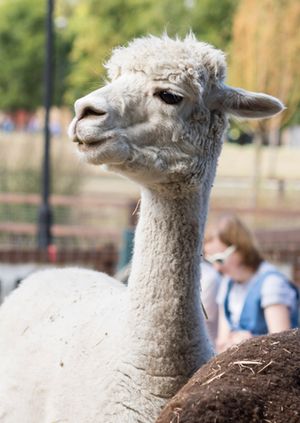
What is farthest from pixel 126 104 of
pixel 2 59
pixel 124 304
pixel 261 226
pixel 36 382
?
pixel 2 59

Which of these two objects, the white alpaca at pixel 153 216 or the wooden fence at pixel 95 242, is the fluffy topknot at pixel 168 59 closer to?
the white alpaca at pixel 153 216

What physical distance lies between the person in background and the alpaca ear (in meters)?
1.99

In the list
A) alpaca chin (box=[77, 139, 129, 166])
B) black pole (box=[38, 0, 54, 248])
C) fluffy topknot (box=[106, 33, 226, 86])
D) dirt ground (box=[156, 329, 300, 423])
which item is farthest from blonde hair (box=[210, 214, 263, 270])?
black pole (box=[38, 0, 54, 248])

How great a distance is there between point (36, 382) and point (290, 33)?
75.1ft

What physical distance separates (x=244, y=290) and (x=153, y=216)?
261cm

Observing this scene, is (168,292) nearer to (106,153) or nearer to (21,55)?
(106,153)

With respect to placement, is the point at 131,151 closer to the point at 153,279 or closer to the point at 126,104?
the point at 126,104

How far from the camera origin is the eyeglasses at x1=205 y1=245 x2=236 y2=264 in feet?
21.4

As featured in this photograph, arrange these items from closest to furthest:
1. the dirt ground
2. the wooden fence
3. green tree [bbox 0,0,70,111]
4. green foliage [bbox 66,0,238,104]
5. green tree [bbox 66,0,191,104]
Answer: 1. the dirt ground
2. the wooden fence
3. green foliage [bbox 66,0,238,104]
4. green tree [bbox 66,0,191,104]
5. green tree [bbox 0,0,70,111]

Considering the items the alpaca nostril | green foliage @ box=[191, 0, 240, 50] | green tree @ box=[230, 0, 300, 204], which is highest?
green foliage @ box=[191, 0, 240, 50]

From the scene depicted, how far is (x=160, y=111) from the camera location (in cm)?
384

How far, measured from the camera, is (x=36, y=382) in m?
4.23

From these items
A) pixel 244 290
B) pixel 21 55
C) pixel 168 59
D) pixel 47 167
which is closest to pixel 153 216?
pixel 168 59

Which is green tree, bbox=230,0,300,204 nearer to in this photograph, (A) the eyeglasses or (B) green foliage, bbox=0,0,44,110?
(A) the eyeglasses
